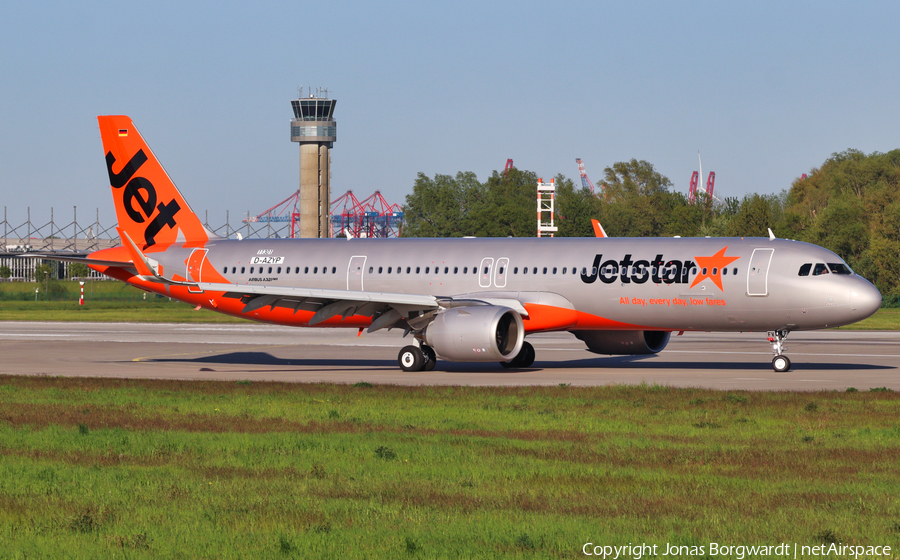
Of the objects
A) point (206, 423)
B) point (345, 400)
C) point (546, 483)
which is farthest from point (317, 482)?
point (345, 400)

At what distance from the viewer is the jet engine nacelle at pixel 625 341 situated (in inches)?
1277

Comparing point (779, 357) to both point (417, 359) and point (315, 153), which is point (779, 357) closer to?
point (417, 359)

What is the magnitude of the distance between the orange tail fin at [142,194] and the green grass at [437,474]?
14.6 metres

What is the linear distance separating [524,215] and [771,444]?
414 feet

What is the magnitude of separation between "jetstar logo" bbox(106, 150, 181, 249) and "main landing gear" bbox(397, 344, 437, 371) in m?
10.4

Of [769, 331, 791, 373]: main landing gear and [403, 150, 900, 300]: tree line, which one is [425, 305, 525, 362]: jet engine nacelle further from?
[403, 150, 900, 300]: tree line

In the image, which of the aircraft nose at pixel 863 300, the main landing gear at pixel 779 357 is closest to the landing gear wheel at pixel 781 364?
the main landing gear at pixel 779 357

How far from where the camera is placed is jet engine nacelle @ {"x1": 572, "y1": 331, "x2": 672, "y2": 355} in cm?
3244

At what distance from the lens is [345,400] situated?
22500 millimetres

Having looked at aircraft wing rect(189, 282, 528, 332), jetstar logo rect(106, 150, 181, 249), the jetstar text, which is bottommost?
aircraft wing rect(189, 282, 528, 332)

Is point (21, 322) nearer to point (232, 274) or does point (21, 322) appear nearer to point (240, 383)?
point (232, 274)

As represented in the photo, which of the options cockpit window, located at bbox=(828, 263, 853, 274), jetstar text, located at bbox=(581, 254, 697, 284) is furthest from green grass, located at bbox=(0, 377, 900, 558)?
jetstar text, located at bbox=(581, 254, 697, 284)

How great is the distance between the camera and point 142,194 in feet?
120

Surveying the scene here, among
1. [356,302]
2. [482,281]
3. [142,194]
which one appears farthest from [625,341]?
[142,194]
